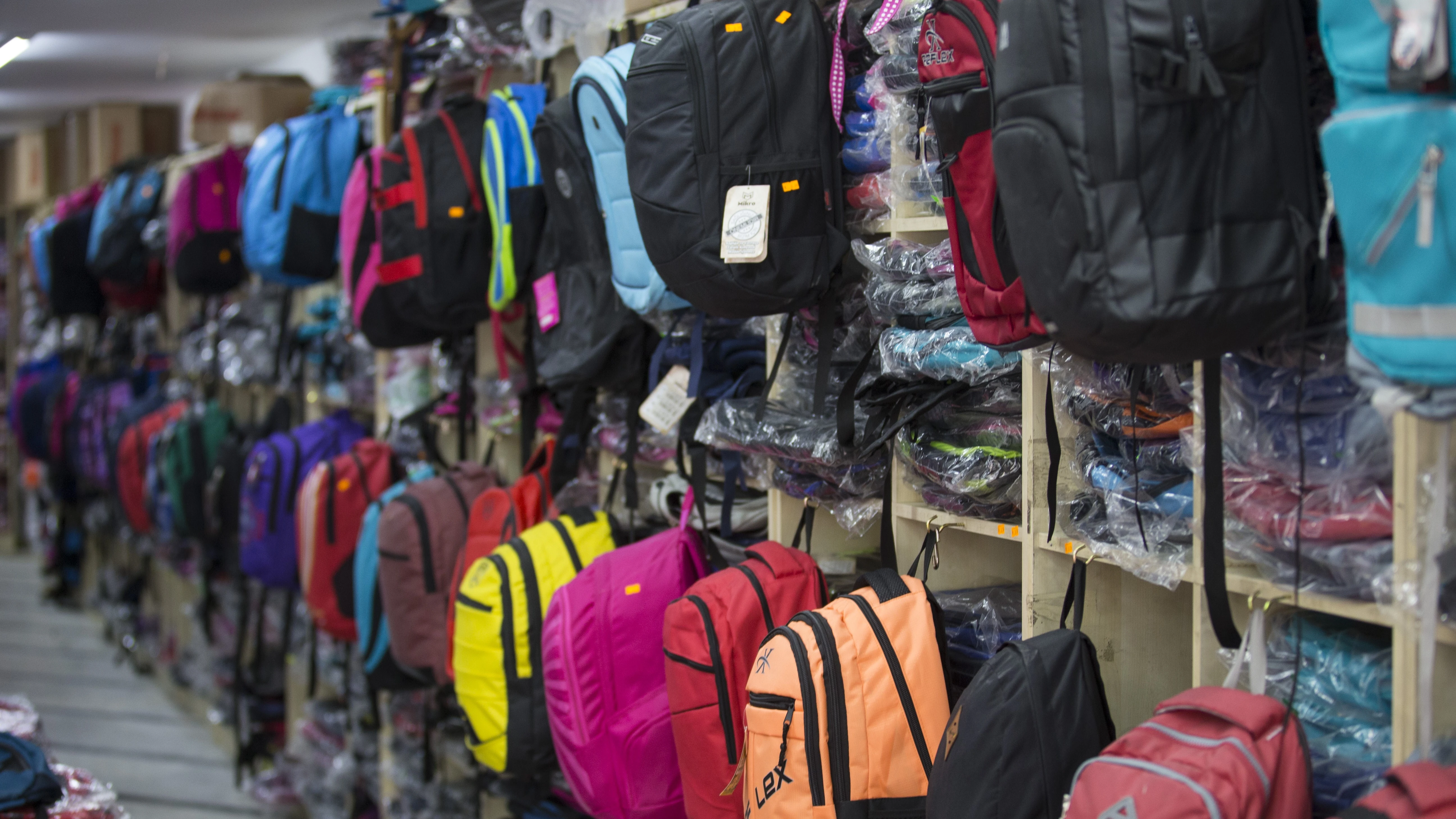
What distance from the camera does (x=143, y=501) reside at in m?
5.17

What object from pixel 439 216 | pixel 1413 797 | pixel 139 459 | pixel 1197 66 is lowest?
pixel 139 459

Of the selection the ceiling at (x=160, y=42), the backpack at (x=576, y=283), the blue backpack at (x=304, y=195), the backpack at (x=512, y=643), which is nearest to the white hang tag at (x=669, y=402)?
the backpack at (x=576, y=283)

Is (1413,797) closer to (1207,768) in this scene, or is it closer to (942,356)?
(1207,768)

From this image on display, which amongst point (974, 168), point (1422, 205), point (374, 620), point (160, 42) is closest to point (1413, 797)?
point (1422, 205)

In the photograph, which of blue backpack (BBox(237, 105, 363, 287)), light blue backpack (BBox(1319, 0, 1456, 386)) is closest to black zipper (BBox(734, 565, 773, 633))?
light blue backpack (BBox(1319, 0, 1456, 386))

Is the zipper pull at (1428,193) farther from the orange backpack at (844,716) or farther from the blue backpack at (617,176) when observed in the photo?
the blue backpack at (617,176)

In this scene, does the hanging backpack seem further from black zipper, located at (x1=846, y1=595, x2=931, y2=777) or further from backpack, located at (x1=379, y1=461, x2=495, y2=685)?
backpack, located at (x1=379, y1=461, x2=495, y2=685)

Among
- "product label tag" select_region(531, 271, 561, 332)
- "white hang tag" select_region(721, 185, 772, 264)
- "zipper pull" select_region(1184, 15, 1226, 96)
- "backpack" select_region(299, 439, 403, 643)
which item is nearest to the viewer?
"zipper pull" select_region(1184, 15, 1226, 96)

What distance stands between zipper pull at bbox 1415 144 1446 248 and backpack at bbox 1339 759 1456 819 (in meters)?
0.46

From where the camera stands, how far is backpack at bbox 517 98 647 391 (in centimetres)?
228

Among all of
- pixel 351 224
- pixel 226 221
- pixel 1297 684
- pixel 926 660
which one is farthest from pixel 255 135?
pixel 1297 684

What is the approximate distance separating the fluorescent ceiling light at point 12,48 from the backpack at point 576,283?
145 cm

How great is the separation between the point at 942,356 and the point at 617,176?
743mm

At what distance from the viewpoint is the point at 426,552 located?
2824 mm
